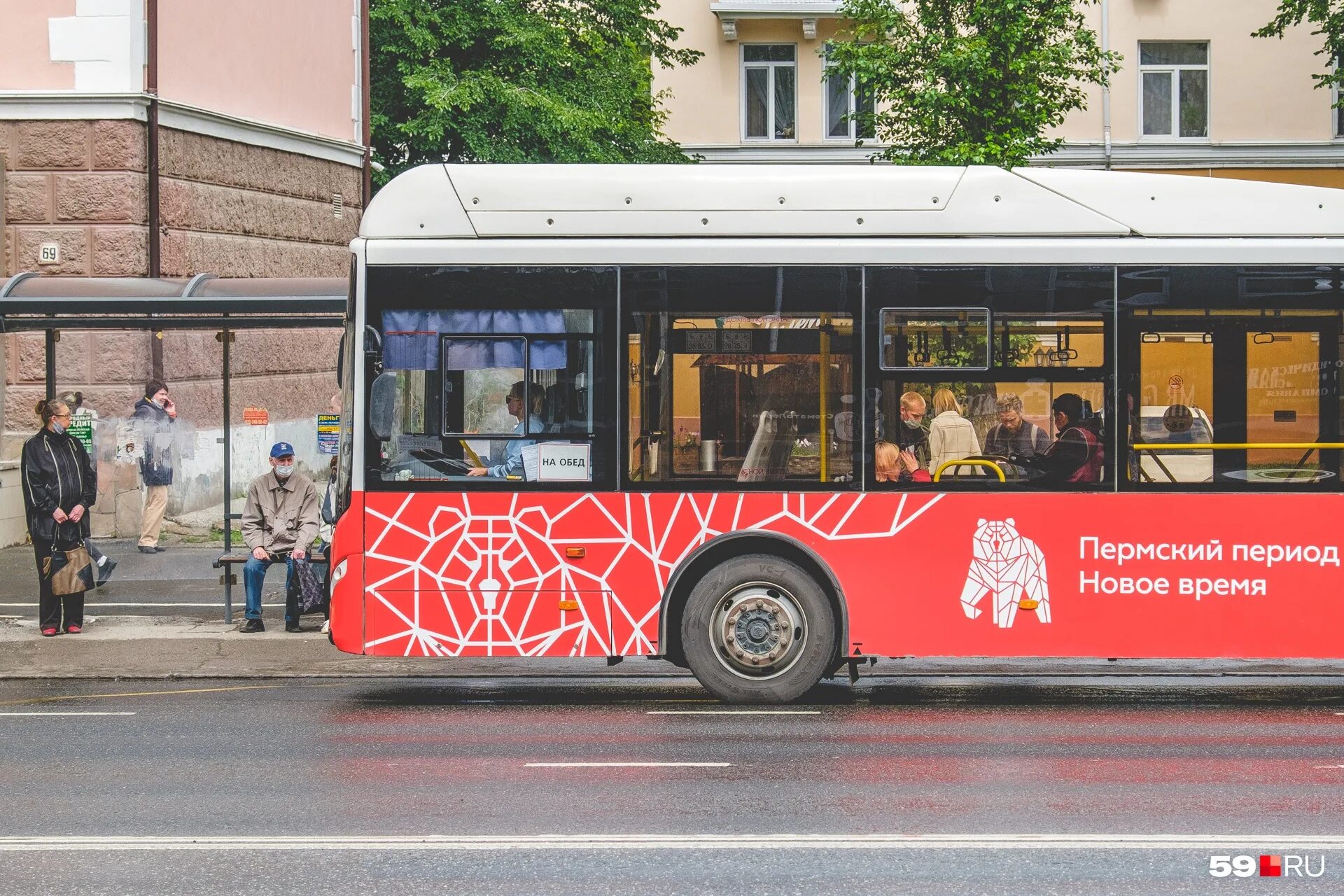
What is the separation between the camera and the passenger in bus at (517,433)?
9.35 m

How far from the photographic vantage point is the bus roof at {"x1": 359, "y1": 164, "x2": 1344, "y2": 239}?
9336 mm

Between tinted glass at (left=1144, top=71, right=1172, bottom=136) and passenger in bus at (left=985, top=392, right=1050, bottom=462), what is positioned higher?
tinted glass at (left=1144, top=71, right=1172, bottom=136)

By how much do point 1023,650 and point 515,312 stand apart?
3.38 meters

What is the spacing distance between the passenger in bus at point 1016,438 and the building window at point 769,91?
22.0 meters

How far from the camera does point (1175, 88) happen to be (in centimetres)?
2959

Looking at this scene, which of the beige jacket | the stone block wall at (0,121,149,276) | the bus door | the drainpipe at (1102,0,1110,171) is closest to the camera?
the bus door

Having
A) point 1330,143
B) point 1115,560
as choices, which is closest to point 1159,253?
point 1115,560

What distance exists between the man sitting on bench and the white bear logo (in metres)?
5.31

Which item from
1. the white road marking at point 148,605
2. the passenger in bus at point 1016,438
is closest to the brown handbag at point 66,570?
the white road marking at point 148,605

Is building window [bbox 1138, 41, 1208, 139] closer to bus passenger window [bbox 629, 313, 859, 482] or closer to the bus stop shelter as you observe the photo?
the bus stop shelter

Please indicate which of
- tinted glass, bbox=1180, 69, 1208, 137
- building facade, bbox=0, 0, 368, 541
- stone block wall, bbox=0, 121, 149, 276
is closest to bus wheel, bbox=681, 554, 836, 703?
building facade, bbox=0, 0, 368, 541

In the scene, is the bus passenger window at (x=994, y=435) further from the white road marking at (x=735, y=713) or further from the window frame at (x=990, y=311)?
the white road marking at (x=735, y=713)

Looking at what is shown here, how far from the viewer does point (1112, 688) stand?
10.4 metres

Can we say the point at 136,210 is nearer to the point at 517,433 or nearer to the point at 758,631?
the point at 517,433
